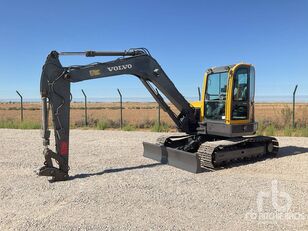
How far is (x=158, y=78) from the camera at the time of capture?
1046cm

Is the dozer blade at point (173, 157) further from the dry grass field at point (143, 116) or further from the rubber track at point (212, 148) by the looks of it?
the dry grass field at point (143, 116)

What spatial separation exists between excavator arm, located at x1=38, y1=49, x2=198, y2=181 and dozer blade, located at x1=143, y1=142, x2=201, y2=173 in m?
1.79

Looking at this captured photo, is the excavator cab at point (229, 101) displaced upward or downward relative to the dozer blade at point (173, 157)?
upward

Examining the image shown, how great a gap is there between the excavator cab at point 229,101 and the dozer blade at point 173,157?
133 centimetres

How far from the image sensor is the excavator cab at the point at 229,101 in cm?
1029

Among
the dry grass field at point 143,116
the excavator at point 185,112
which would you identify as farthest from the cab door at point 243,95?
the dry grass field at point 143,116

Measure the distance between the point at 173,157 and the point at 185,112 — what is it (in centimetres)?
163

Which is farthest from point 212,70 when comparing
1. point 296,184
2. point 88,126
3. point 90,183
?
point 88,126
